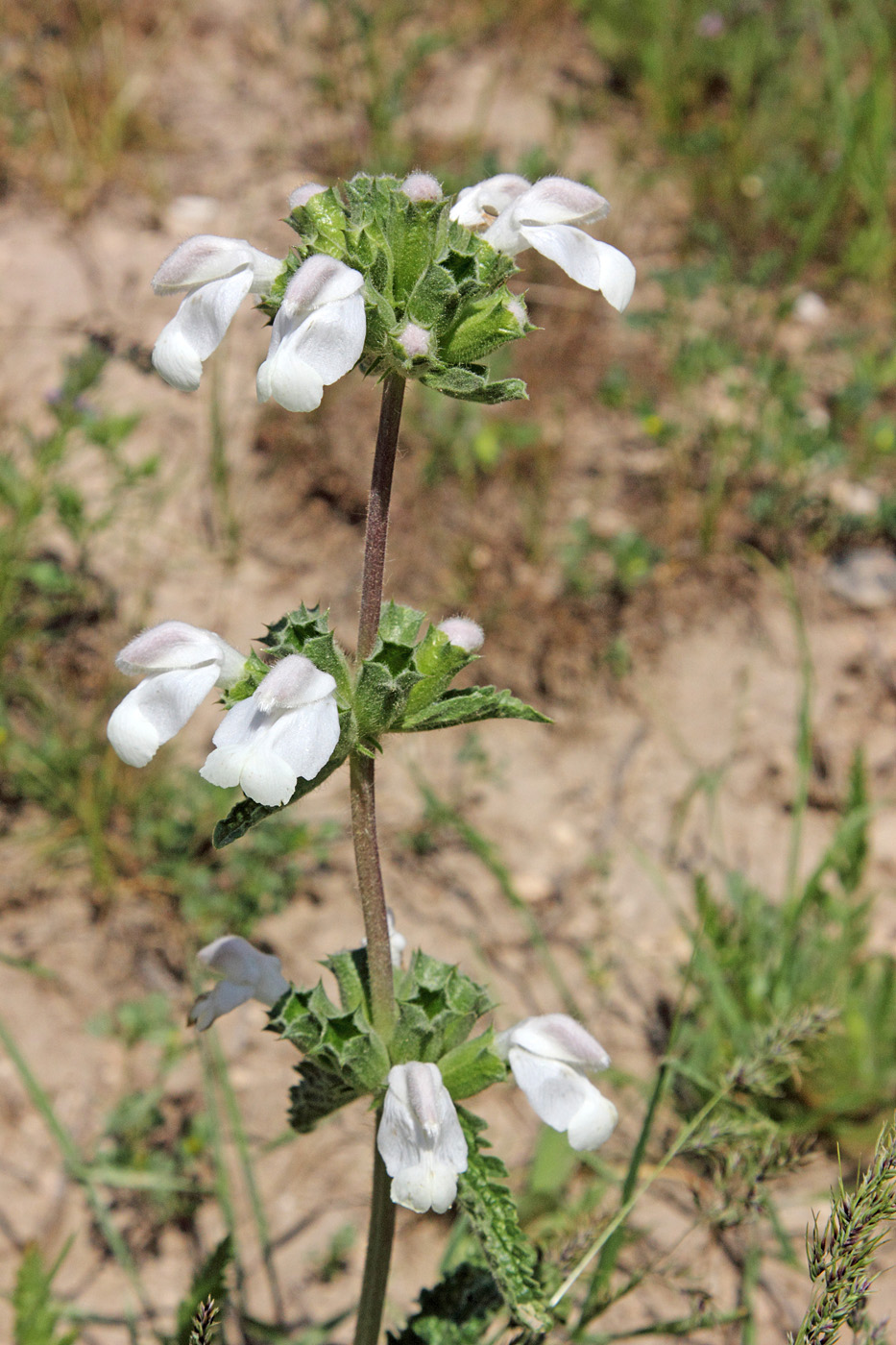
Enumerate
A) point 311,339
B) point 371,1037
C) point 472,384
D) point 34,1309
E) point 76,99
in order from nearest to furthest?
point 311,339, point 472,384, point 371,1037, point 34,1309, point 76,99

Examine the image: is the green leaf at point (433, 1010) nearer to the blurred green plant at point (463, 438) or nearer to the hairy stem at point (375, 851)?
the hairy stem at point (375, 851)

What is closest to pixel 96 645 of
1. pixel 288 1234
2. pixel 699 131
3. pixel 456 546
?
pixel 456 546

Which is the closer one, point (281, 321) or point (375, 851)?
point (281, 321)

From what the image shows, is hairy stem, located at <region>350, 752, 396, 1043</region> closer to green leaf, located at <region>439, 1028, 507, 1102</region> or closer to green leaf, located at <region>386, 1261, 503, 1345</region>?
green leaf, located at <region>439, 1028, 507, 1102</region>

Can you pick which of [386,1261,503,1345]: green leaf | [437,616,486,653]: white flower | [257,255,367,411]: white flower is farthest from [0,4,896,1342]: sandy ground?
[257,255,367,411]: white flower

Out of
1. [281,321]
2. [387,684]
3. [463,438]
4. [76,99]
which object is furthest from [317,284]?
[76,99]

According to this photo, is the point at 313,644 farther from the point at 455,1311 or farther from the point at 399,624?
the point at 455,1311

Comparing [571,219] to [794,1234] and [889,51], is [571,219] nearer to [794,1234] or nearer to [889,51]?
[794,1234]
